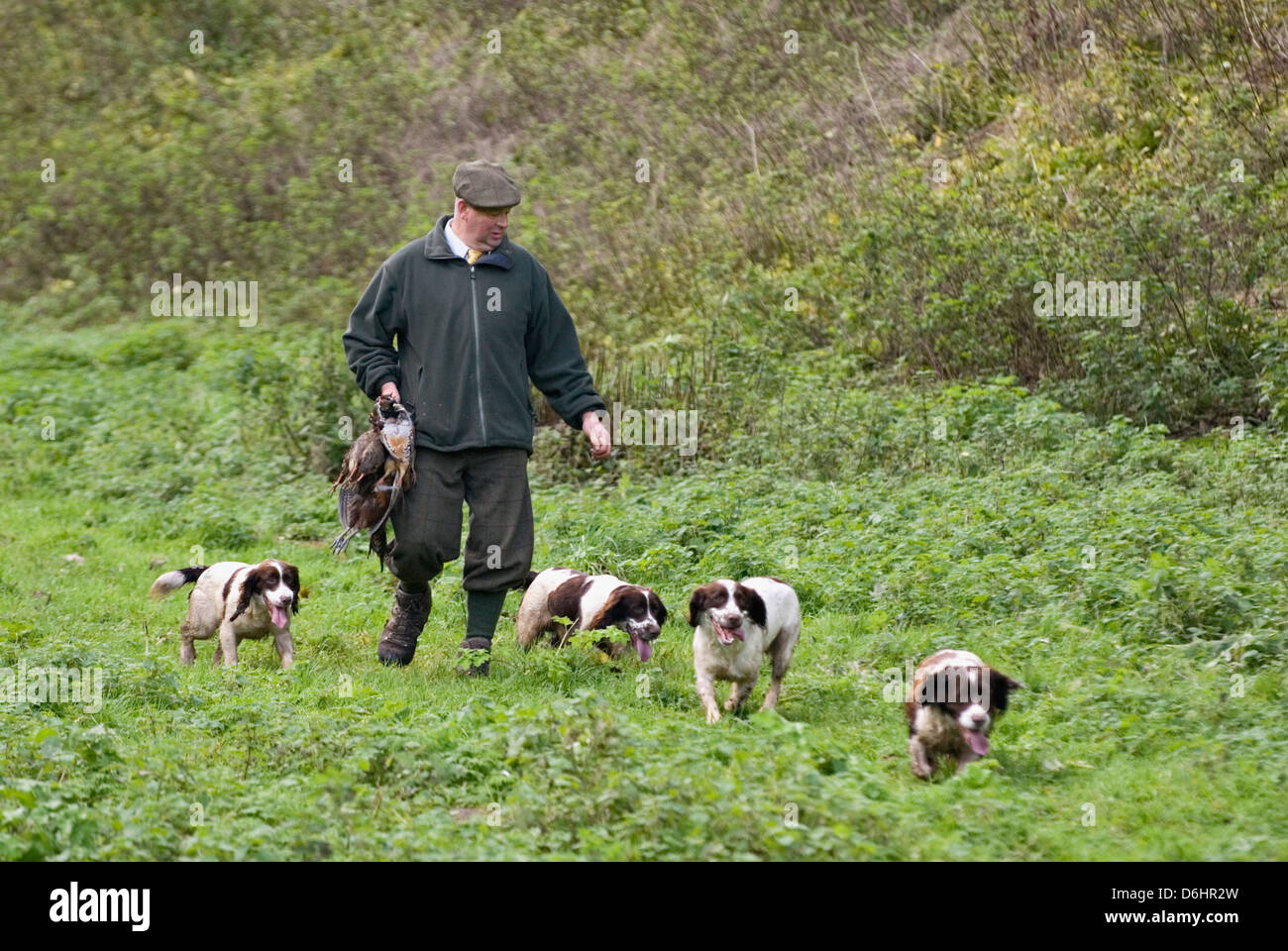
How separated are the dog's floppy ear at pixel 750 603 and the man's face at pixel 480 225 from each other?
2166mm

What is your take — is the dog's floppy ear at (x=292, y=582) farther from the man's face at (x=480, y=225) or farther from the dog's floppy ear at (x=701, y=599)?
the dog's floppy ear at (x=701, y=599)

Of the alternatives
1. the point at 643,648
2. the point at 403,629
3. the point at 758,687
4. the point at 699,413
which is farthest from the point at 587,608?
the point at 699,413

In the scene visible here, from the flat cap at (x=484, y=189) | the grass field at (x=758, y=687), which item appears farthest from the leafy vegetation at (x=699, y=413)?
the flat cap at (x=484, y=189)

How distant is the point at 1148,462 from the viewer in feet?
33.7

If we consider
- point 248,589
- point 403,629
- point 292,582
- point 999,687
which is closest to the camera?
point 999,687

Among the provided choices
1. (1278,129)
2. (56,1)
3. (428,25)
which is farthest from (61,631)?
(56,1)

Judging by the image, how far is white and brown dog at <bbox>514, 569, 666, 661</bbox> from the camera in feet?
25.1

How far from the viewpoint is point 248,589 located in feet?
26.7

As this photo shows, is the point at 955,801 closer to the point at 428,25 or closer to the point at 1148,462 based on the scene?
the point at 1148,462

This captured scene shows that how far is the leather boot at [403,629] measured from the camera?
26.0ft

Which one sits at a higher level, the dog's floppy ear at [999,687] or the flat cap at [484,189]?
the flat cap at [484,189]

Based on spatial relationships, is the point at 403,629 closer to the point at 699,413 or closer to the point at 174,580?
the point at 174,580

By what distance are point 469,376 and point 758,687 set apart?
6.91ft

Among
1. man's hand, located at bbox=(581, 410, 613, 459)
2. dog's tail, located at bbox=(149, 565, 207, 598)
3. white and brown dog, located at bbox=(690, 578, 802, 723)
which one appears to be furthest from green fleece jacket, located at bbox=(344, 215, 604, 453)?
dog's tail, located at bbox=(149, 565, 207, 598)
